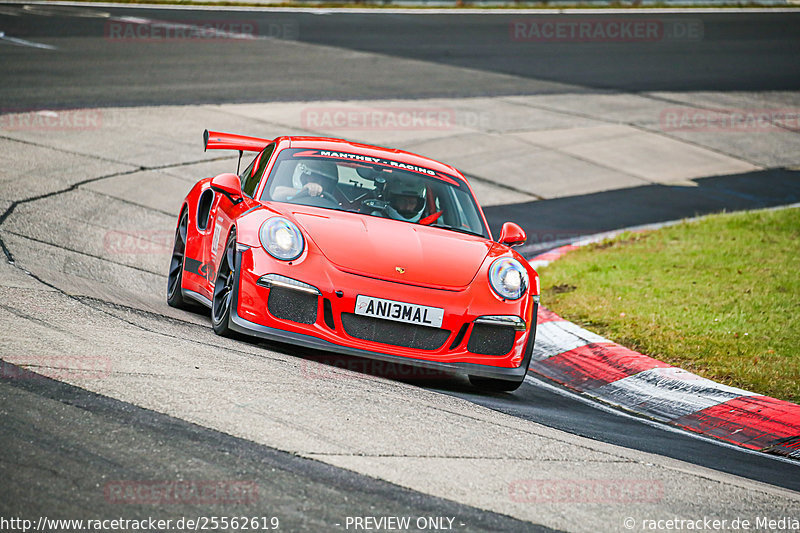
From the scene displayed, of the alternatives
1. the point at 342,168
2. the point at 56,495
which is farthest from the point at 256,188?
the point at 56,495

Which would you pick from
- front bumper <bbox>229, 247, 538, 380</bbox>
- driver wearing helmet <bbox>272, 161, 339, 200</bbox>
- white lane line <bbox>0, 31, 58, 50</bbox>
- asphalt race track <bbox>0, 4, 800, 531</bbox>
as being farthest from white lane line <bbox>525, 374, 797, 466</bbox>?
white lane line <bbox>0, 31, 58, 50</bbox>

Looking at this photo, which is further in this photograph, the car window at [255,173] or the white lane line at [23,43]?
the white lane line at [23,43]

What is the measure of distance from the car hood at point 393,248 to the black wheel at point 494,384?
705 millimetres

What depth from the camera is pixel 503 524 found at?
3811 millimetres

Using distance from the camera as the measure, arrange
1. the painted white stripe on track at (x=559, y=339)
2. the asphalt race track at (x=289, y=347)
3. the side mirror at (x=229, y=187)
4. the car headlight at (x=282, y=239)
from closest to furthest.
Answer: the asphalt race track at (x=289, y=347) < the car headlight at (x=282, y=239) < the side mirror at (x=229, y=187) < the painted white stripe on track at (x=559, y=339)

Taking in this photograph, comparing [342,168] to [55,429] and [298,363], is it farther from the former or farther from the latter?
[55,429]

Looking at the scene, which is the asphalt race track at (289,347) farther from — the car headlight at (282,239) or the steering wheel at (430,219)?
the steering wheel at (430,219)

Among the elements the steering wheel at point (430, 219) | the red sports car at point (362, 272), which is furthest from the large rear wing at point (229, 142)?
the steering wheel at point (430, 219)

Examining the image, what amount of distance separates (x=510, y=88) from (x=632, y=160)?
16.8 ft

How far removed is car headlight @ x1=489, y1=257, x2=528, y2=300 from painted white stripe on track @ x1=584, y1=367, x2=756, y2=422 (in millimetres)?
1115

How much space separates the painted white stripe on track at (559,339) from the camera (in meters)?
7.79

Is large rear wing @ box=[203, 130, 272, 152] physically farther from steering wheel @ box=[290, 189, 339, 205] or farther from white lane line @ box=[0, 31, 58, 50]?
white lane line @ box=[0, 31, 58, 50]

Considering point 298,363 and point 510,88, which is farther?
point 510,88

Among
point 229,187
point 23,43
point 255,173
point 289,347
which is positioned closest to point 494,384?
point 289,347
